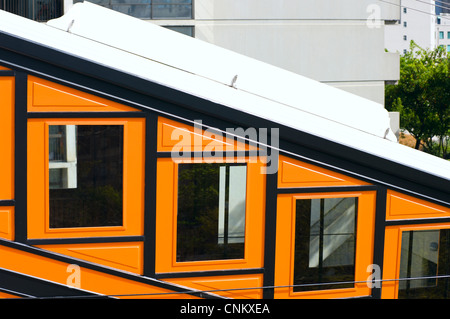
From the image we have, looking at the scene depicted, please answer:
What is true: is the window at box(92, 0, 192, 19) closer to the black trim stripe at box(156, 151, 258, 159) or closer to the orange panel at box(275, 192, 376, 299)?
the black trim stripe at box(156, 151, 258, 159)

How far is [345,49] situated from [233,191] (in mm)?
16254

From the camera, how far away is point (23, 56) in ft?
19.3

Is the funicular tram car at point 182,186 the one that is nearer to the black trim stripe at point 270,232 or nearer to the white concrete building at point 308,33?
the black trim stripe at point 270,232

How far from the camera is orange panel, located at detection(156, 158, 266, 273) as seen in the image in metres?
6.20

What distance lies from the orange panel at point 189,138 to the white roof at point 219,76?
1.03 feet

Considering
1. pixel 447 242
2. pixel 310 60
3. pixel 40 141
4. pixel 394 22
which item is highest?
pixel 394 22

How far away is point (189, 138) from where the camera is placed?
6.13 meters

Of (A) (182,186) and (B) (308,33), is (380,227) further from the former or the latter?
(B) (308,33)

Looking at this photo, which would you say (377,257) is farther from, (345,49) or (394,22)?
(394,22)

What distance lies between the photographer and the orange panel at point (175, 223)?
6.20 metres

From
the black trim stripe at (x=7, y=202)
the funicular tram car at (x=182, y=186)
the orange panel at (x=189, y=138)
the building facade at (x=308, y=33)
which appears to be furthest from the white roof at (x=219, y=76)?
the building facade at (x=308, y=33)

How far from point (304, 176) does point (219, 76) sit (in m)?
1.34

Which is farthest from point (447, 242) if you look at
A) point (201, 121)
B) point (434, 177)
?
point (201, 121)

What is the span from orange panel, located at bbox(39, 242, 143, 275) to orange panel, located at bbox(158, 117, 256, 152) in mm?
976
